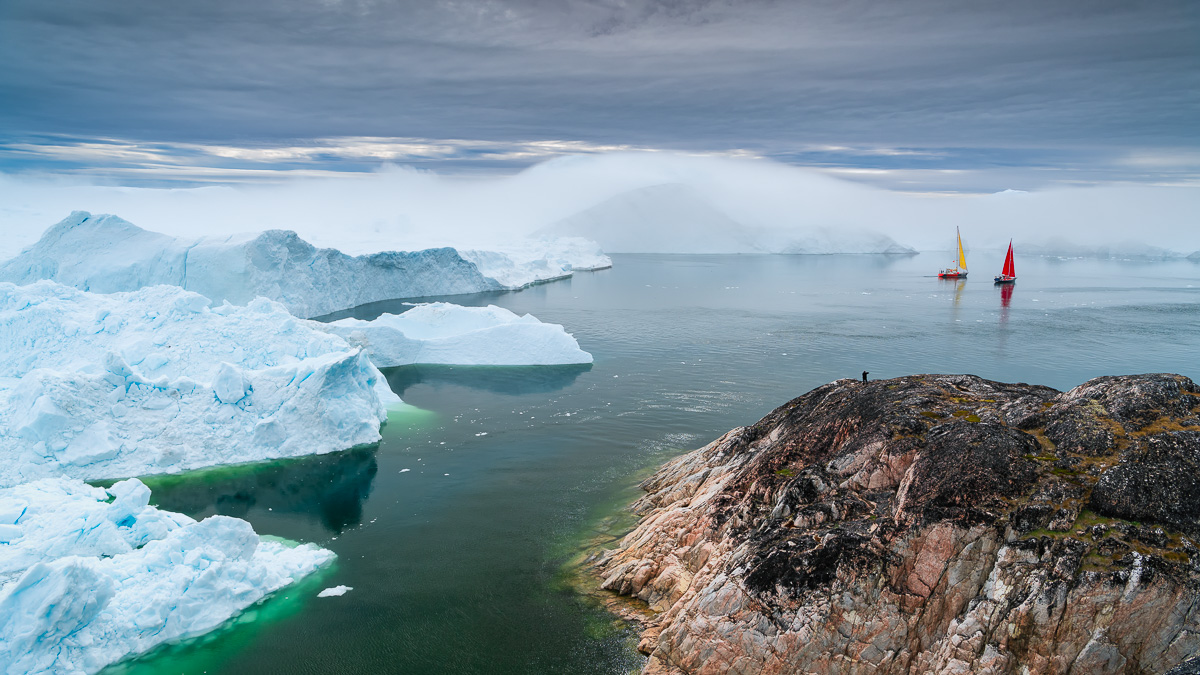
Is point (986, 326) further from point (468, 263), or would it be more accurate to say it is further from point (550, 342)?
point (468, 263)

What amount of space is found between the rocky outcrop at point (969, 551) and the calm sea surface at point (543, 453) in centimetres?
274

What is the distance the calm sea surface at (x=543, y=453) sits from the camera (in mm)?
13391

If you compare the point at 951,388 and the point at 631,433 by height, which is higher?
the point at 951,388

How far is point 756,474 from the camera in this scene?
46.9ft

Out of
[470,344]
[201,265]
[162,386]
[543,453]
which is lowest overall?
[543,453]

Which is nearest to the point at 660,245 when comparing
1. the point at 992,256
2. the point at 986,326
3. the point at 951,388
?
the point at 992,256

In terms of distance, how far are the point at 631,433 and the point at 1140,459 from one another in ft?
56.4

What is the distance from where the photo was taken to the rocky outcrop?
9406mm

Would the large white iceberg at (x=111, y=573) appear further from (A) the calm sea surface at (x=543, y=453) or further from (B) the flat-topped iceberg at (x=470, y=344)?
(B) the flat-topped iceberg at (x=470, y=344)

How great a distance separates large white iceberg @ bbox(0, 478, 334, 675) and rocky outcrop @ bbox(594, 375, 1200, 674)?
27.2ft

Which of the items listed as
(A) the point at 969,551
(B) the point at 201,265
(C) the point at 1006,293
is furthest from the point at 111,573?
(C) the point at 1006,293

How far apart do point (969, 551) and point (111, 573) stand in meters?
14.8

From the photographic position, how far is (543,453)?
24109mm

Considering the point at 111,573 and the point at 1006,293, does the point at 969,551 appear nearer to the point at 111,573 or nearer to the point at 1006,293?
the point at 111,573
